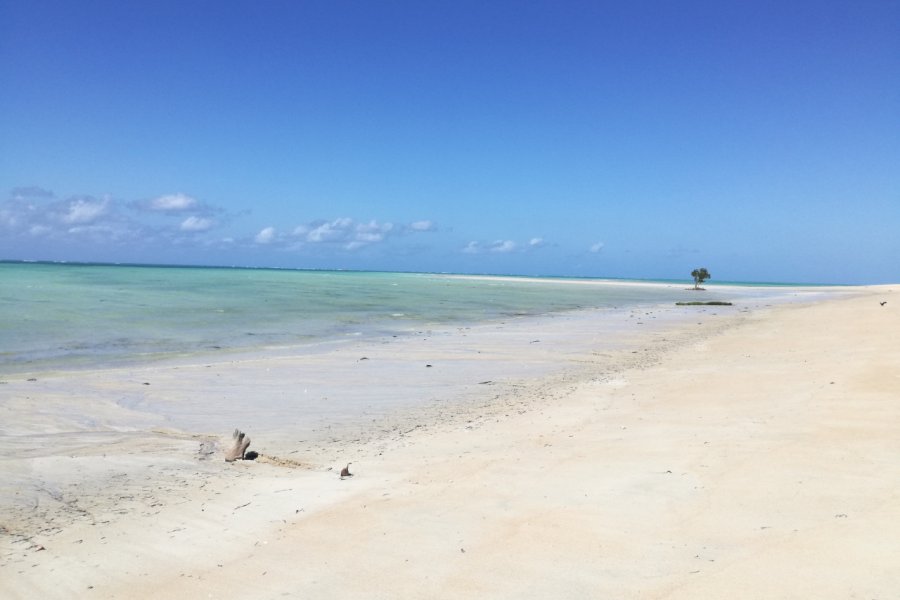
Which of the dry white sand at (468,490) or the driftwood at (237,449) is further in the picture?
the driftwood at (237,449)

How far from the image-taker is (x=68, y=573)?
437cm

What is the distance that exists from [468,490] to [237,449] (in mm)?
3168

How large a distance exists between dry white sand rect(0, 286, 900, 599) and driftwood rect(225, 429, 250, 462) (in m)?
0.25

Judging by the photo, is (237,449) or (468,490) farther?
(237,449)

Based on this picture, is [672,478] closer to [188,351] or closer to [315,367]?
[315,367]

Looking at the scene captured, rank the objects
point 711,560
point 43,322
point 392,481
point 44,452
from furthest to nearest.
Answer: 1. point 43,322
2. point 44,452
3. point 392,481
4. point 711,560

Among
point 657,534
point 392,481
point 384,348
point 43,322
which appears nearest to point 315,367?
point 384,348

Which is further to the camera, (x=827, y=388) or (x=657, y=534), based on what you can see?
(x=827, y=388)

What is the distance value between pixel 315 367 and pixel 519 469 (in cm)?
917

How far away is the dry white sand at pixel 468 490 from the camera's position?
4031mm

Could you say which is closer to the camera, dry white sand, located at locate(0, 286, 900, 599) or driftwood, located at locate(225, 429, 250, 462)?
dry white sand, located at locate(0, 286, 900, 599)

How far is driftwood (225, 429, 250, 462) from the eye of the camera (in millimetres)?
7227

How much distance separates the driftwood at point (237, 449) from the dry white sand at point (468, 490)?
248 millimetres

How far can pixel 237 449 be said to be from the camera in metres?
7.30
